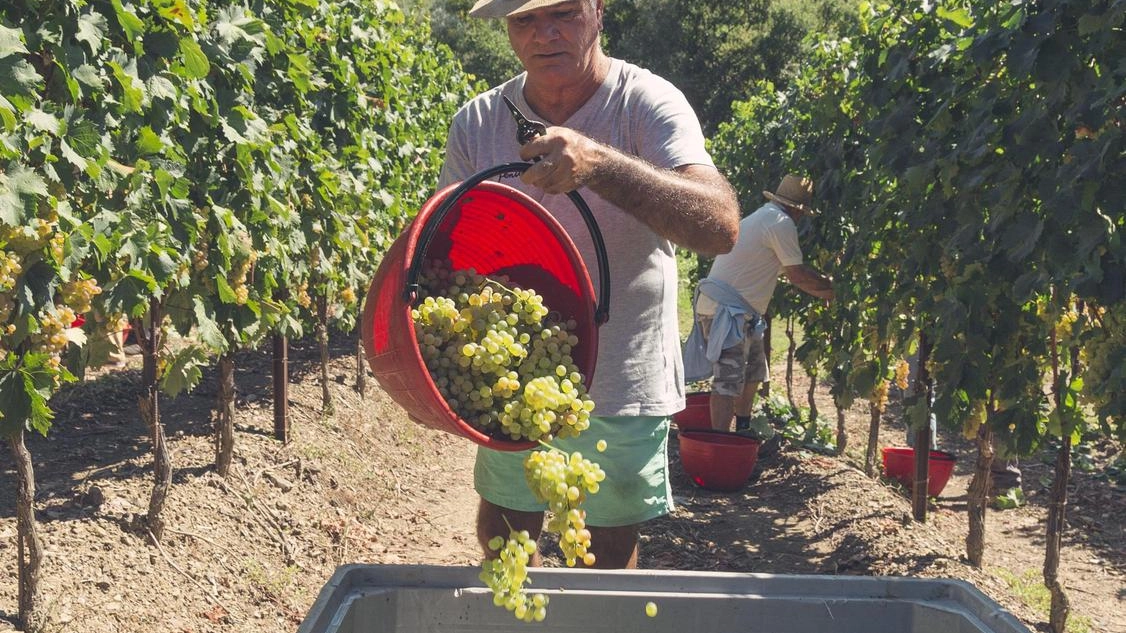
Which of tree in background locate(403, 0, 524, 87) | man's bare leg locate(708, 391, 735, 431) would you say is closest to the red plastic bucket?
man's bare leg locate(708, 391, 735, 431)

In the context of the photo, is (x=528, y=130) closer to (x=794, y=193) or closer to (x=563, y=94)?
(x=563, y=94)

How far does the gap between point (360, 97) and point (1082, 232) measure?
367cm

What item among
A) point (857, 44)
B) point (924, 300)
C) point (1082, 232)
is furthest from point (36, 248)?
point (857, 44)

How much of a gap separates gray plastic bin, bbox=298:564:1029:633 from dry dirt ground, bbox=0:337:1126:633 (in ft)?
6.09

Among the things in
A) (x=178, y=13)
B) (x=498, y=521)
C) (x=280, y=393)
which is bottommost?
(x=498, y=521)

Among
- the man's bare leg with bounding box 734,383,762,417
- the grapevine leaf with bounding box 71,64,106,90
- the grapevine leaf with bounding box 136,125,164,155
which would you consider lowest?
the man's bare leg with bounding box 734,383,762,417

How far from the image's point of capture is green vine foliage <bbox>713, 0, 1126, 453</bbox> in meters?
2.85

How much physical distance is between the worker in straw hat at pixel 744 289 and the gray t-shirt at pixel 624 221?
3315 mm

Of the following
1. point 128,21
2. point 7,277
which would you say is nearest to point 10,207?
point 7,277

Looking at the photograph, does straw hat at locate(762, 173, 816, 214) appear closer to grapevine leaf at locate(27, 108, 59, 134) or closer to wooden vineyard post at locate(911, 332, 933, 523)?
wooden vineyard post at locate(911, 332, 933, 523)

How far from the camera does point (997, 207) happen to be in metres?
3.23

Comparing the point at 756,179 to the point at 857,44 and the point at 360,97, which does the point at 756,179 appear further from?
the point at 360,97

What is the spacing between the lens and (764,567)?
4.60m

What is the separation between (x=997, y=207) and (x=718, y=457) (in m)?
2.54
